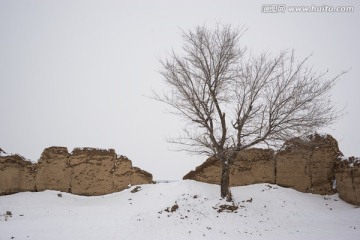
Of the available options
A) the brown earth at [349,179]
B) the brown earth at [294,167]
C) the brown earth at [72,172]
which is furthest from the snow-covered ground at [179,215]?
the brown earth at [294,167]

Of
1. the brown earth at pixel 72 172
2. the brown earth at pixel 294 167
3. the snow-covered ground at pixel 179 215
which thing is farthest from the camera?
the brown earth at pixel 72 172

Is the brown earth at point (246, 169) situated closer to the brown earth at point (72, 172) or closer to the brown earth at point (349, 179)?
the brown earth at point (349, 179)

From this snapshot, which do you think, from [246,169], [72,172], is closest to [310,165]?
[246,169]

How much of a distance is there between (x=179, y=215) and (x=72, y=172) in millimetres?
7016

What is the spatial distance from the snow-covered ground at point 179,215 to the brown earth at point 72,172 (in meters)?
0.59

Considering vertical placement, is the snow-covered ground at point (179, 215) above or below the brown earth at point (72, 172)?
below

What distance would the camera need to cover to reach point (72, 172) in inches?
585

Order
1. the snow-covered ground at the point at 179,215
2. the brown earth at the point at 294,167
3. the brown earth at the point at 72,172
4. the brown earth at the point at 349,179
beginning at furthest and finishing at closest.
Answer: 1. the brown earth at the point at 72,172
2. the brown earth at the point at 294,167
3. the brown earth at the point at 349,179
4. the snow-covered ground at the point at 179,215

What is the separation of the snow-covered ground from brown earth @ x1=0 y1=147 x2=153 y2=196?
59cm

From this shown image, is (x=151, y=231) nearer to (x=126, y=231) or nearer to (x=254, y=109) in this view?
(x=126, y=231)

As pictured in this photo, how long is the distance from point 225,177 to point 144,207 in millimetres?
3910

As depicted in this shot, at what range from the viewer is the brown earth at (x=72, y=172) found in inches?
558

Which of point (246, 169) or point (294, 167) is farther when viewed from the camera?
point (246, 169)

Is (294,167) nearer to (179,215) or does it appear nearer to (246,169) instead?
(246,169)
